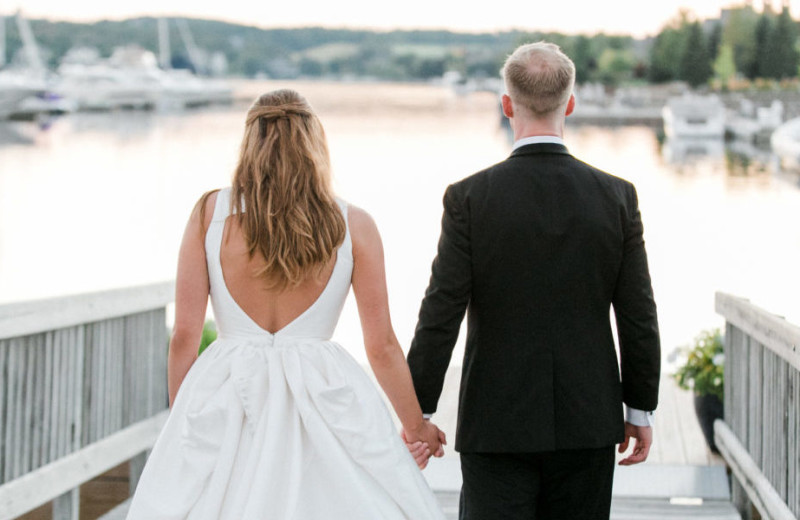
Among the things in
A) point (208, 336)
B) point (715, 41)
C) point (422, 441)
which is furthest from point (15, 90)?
point (715, 41)

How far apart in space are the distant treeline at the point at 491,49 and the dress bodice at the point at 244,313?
81341mm

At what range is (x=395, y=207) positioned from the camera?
27469mm

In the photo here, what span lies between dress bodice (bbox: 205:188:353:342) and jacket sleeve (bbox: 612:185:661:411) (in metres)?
0.74

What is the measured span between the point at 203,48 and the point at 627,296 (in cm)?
18562

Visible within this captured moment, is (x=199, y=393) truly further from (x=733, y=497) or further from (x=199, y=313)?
(x=733, y=497)

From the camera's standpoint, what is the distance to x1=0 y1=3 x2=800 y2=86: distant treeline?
114875 millimetres

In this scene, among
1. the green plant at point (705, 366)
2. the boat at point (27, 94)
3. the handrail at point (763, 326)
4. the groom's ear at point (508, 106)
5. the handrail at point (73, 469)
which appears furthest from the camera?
the boat at point (27, 94)

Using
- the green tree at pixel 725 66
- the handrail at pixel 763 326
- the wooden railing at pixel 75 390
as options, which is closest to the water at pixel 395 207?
the wooden railing at pixel 75 390

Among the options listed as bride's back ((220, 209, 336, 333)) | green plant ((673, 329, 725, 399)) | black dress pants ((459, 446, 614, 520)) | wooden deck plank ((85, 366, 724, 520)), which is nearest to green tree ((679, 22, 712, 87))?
wooden deck plank ((85, 366, 724, 520))

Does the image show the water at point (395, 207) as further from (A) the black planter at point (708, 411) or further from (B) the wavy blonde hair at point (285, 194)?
(A) the black planter at point (708, 411)

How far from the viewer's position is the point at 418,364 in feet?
9.92

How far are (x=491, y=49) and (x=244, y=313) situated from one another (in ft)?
607

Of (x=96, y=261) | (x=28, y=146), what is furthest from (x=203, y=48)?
(x=96, y=261)

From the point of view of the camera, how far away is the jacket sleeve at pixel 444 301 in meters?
2.85
